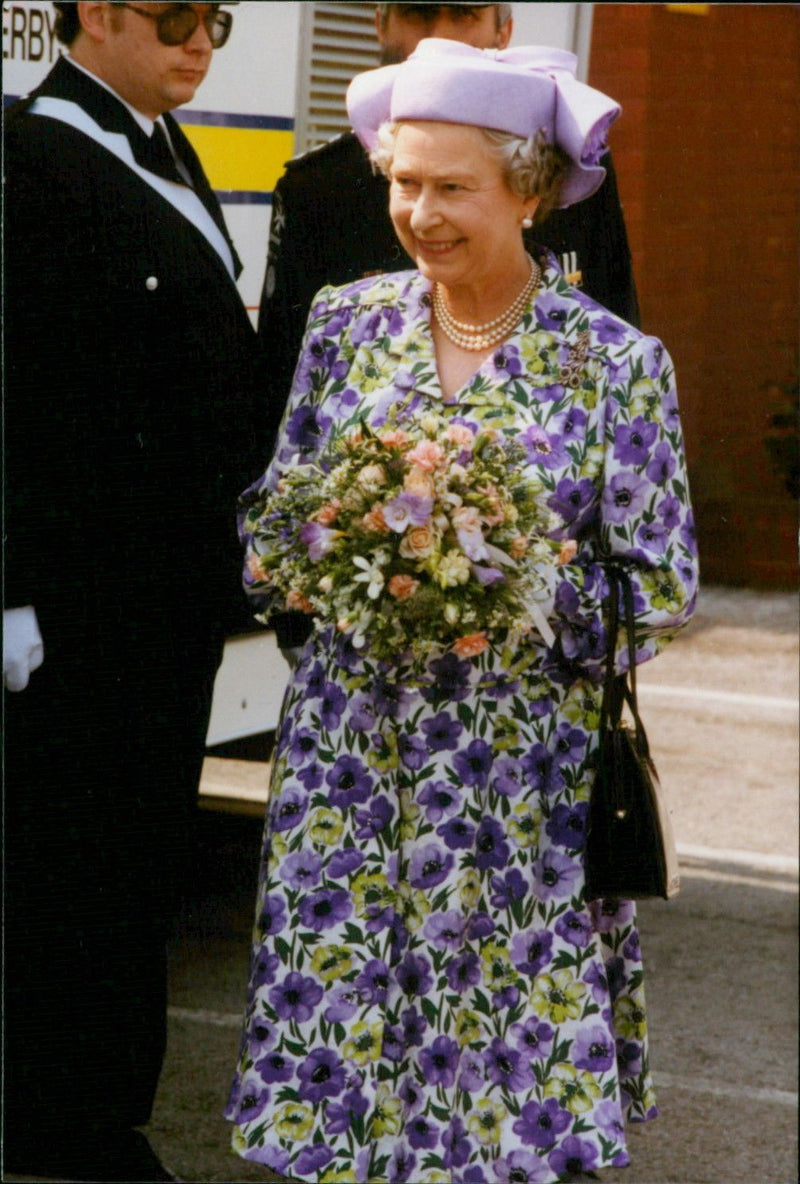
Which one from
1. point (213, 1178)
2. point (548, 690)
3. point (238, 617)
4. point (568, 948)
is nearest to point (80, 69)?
point (238, 617)

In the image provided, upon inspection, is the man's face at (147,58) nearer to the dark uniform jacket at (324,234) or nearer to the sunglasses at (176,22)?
the sunglasses at (176,22)

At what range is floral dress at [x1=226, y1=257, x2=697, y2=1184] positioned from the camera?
3.06 m

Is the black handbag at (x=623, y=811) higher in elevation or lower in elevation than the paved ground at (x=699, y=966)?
higher

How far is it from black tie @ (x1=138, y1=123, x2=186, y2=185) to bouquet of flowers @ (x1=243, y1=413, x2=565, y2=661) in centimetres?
83

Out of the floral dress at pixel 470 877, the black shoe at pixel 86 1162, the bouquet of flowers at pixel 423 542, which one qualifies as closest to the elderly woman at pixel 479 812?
the floral dress at pixel 470 877

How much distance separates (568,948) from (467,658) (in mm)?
498

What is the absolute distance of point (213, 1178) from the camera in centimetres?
389

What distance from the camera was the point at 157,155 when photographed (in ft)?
11.4

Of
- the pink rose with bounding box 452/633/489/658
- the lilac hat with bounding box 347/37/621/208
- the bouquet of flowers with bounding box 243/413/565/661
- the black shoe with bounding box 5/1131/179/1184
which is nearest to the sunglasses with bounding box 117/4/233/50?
the lilac hat with bounding box 347/37/621/208

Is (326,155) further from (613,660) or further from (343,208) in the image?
(613,660)

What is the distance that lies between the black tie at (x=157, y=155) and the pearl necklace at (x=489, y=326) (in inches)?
24.6

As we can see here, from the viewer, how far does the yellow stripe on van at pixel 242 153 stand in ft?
14.5

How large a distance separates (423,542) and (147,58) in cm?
115

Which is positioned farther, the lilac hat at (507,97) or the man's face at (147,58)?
the man's face at (147,58)
